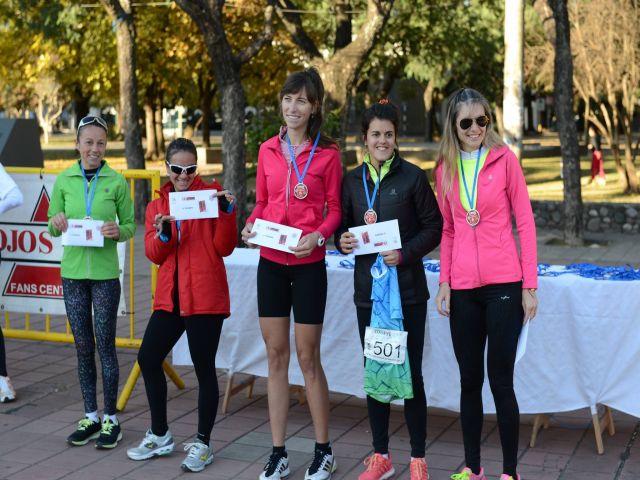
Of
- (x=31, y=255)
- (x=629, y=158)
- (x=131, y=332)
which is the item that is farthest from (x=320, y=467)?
(x=629, y=158)

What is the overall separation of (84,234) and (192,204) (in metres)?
0.83

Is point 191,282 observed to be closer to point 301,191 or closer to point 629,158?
point 301,191

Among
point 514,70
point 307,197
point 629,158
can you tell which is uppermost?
point 514,70

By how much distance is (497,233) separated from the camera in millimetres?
4738

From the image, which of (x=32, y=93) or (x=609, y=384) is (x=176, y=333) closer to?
(x=609, y=384)

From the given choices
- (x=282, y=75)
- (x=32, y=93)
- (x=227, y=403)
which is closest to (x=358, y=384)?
(x=227, y=403)

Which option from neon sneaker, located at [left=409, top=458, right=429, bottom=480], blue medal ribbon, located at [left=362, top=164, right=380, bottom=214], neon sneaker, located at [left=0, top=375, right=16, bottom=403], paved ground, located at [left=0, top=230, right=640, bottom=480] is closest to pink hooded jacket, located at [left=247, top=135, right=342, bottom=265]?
blue medal ribbon, located at [left=362, top=164, right=380, bottom=214]

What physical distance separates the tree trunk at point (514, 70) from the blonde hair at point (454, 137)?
11.4m

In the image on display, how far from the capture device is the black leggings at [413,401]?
4.97 meters

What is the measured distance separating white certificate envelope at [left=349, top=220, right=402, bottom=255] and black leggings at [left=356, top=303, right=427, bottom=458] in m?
0.31

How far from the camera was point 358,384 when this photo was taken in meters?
6.21

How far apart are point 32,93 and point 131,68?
45642mm

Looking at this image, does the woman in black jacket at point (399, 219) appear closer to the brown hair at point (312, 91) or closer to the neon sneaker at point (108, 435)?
the brown hair at point (312, 91)

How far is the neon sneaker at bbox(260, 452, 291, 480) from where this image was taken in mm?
5160
